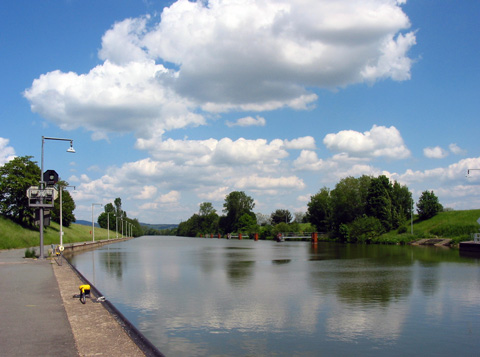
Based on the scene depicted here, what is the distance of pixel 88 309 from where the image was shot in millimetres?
13281

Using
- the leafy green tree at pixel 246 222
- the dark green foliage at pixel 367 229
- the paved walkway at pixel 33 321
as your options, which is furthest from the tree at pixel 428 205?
the paved walkway at pixel 33 321

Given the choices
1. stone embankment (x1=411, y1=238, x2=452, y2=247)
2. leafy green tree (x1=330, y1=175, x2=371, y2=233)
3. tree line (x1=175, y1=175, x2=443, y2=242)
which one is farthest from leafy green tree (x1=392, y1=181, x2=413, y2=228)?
stone embankment (x1=411, y1=238, x2=452, y2=247)

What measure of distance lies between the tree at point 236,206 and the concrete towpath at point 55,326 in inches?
6096

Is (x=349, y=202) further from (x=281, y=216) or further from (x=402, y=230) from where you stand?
(x=281, y=216)

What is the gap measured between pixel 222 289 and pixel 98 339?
11364 millimetres

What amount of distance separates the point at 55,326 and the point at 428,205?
9023 centimetres

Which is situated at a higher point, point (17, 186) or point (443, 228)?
point (17, 186)

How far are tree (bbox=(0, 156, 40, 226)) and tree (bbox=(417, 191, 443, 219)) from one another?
2878 inches

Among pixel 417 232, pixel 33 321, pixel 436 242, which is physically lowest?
pixel 436 242

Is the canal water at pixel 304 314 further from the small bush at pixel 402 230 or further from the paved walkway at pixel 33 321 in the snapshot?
the small bush at pixel 402 230

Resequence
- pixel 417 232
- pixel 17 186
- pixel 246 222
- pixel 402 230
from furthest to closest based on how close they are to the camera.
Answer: pixel 246 222 < pixel 402 230 < pixel 417 232 < pixel 17 186

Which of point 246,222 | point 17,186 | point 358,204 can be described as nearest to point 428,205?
point 358,204

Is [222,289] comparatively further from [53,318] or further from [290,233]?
[290,233]

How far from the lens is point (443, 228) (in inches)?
3012
